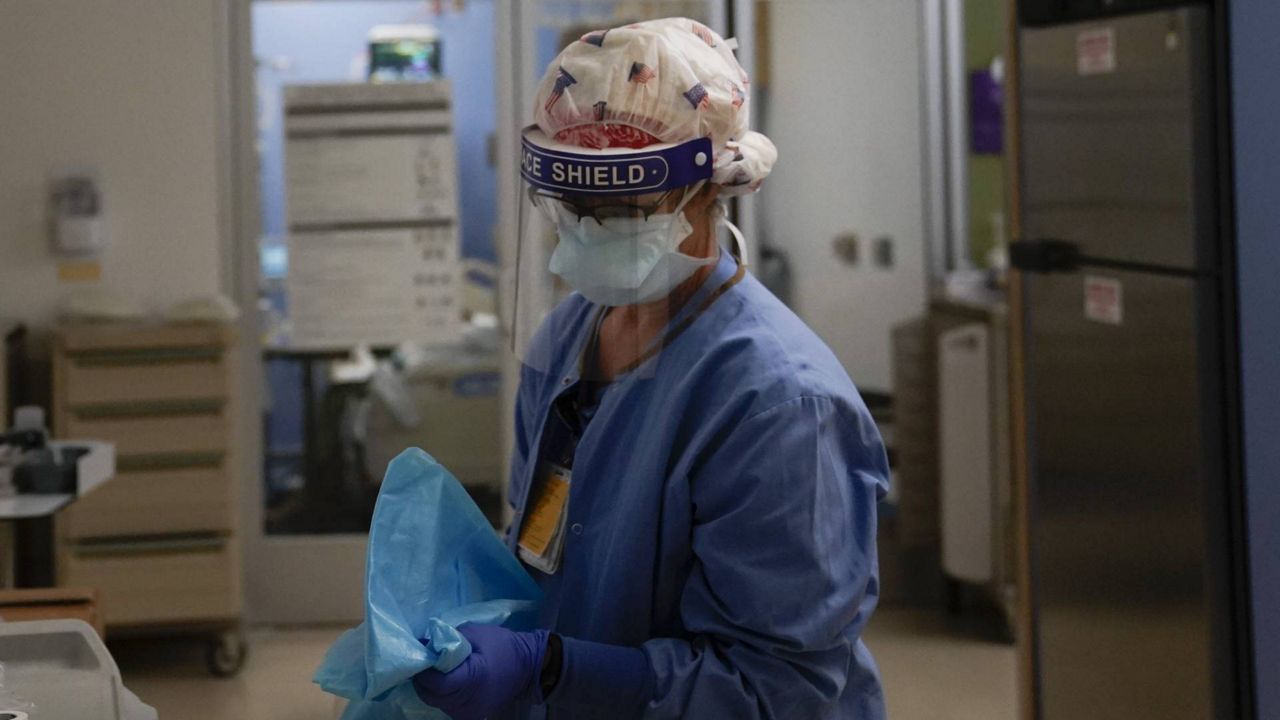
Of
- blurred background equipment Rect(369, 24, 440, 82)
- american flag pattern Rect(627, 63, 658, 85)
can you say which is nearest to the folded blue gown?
american flag pattern Rect(627, 63, 658, 85)

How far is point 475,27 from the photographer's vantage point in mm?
4516

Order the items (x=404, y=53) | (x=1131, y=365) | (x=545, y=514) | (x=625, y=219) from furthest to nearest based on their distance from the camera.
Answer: (x=404, y=53), (x=1131, y=365), (x=545, y=514), (x=625, y=219)

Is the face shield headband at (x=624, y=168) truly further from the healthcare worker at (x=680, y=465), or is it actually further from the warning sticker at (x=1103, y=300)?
the warning sticker at (x=1103, y=300)

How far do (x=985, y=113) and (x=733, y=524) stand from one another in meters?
3.54

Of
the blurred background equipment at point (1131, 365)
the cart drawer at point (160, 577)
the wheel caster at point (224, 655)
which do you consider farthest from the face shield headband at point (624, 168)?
the wheel caster at point (224, 655)

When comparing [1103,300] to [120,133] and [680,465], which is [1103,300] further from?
[120,133]

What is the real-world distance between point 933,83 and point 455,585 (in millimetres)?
3456

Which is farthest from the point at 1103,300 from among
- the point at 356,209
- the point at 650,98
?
the point at 356,209

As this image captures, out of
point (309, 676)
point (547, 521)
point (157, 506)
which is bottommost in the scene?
point (309, 676)

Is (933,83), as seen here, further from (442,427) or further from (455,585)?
(455,585)

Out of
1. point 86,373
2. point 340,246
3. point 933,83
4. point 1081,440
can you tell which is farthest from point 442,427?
point 1081,440

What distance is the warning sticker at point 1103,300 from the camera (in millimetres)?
2535

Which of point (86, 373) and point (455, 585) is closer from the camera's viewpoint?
point (455, 585)

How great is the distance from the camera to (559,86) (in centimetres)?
156
